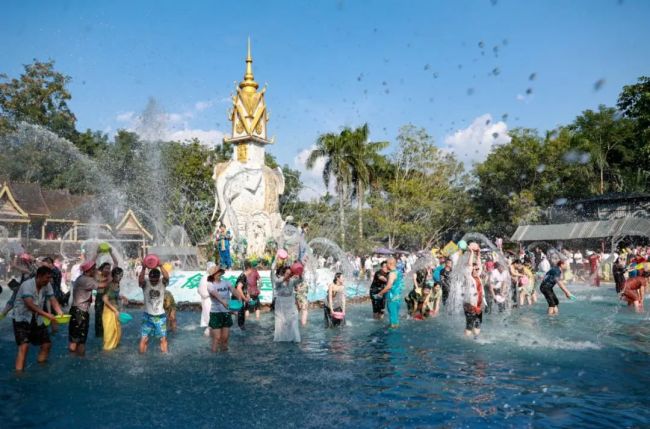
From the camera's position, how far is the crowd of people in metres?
9.16

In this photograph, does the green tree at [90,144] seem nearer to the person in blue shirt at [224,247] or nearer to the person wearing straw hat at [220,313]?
the person in blue shirt at [224,247]

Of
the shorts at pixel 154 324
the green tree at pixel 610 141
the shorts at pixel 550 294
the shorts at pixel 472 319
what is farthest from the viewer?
the green tree at pixel 610 141

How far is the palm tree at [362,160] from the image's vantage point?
48.9m

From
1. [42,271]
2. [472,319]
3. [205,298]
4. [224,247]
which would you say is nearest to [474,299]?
[472,319]

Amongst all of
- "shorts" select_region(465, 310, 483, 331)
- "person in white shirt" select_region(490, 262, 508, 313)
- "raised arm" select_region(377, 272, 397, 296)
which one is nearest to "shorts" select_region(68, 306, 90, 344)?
"raised arm" select_region(377, 272, 397, 296)

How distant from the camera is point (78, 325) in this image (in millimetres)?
9719

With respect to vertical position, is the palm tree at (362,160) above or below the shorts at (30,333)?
above

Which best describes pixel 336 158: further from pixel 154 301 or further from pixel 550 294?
pixel 154 301

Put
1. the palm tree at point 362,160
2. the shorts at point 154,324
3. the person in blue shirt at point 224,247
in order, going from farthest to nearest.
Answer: the palm tree at point 362,160 < the person in blue shirt at point 224,247 < the shorts at point 154,324

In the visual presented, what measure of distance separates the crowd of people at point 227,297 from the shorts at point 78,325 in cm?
2

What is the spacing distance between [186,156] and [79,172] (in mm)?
18736

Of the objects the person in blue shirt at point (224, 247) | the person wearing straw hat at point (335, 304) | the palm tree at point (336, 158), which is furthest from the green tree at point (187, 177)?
the person wearing straw hat at point (335, 304)

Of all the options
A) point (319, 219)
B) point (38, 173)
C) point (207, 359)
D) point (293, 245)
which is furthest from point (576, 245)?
point (38, 173)

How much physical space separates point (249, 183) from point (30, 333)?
19.5 meters
